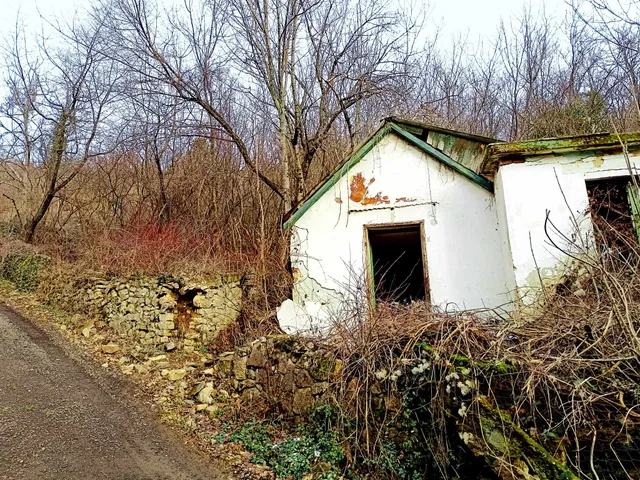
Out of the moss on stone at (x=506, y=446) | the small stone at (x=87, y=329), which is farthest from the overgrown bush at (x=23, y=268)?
the moss on stone at (x=506, y=446)

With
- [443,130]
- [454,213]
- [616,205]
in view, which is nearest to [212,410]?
[454,213]

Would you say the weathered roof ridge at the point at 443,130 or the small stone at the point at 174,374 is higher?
the weathered roof ridge at the point at 443,130

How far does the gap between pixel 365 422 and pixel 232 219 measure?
7.59 metres

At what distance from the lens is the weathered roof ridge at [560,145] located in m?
5.96

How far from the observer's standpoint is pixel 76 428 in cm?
555

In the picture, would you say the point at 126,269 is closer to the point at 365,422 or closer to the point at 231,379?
the point at 231,379

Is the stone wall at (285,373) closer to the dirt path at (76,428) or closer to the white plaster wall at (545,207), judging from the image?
the dirt path at (76,428)

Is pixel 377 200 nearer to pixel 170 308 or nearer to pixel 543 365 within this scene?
pixel 543 365

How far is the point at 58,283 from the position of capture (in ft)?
32.8

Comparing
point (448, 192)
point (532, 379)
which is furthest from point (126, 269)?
point (532, 379)

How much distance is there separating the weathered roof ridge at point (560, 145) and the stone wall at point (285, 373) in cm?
423

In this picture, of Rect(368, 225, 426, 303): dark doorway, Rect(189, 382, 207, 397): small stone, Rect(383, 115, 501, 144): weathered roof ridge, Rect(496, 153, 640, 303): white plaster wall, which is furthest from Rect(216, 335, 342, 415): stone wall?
Rect(383, 115, 501, 144): weathered roof ridge

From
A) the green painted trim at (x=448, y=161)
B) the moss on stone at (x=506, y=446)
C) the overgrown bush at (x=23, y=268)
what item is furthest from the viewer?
the overgrown bush at (x=23, y=268)

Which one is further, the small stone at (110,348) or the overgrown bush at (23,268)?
the overgrown bush at (23,268)
